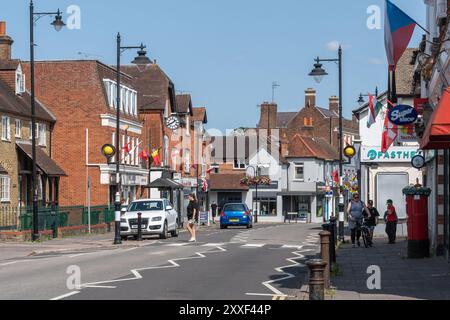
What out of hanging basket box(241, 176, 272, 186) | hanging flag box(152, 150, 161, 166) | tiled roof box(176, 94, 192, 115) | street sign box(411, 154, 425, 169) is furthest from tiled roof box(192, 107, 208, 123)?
street sign box(411, 154, 425, 169)

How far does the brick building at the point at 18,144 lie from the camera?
42969mm

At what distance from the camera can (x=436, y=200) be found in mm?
25859

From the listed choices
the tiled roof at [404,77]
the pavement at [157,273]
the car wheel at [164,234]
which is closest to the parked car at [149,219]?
the car wheel at [164,234]

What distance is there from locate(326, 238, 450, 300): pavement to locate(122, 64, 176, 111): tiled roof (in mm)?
40342

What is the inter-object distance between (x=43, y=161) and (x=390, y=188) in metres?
17.8

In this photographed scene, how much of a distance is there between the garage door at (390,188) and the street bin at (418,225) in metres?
17.5

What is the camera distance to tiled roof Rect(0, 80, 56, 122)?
42.7 m

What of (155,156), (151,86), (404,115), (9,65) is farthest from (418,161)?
(151,86)

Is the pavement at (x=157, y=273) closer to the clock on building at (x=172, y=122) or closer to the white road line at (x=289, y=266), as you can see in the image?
the white road line at (x=289, y=266)

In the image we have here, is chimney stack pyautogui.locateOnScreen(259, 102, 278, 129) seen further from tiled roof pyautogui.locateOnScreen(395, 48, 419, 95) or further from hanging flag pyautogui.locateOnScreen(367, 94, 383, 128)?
hanging flag pyautogui.locateOnScreen(367, 94, 383, 128)

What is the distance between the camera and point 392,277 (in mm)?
18531
